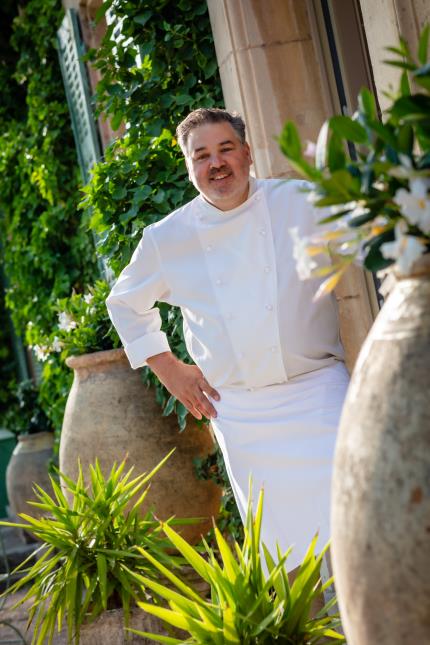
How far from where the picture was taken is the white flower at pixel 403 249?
1.45 meters

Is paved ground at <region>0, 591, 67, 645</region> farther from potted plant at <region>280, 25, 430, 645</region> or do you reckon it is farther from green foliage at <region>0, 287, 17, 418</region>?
green foliage at <region>0, 287, 17, 418</region>

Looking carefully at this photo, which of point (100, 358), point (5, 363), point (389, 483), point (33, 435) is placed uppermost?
point (389, 483)

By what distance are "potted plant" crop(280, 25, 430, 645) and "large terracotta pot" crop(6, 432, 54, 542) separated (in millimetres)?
5741

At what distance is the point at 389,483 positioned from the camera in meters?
1.46

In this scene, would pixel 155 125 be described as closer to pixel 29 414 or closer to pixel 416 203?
pixel 416 203

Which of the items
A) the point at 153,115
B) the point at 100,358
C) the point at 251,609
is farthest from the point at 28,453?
the point at 251,609

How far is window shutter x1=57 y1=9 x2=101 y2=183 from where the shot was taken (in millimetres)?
5969

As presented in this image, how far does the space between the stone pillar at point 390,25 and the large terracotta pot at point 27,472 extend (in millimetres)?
4757

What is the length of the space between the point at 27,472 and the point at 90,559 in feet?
13.6

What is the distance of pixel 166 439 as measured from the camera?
4.61 meters

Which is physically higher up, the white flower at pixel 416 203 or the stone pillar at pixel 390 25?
the stone pillar at pixel 390 25

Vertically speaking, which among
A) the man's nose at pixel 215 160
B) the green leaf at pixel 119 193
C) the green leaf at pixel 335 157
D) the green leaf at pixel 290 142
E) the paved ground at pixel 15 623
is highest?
the green leaf at pixel 119 193

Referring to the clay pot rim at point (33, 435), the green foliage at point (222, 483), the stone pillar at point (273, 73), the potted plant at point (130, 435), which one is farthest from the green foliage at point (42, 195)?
the stone pillar at point (273, 73)

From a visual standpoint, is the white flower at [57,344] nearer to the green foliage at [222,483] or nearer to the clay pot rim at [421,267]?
the green foliage at [222,483]
